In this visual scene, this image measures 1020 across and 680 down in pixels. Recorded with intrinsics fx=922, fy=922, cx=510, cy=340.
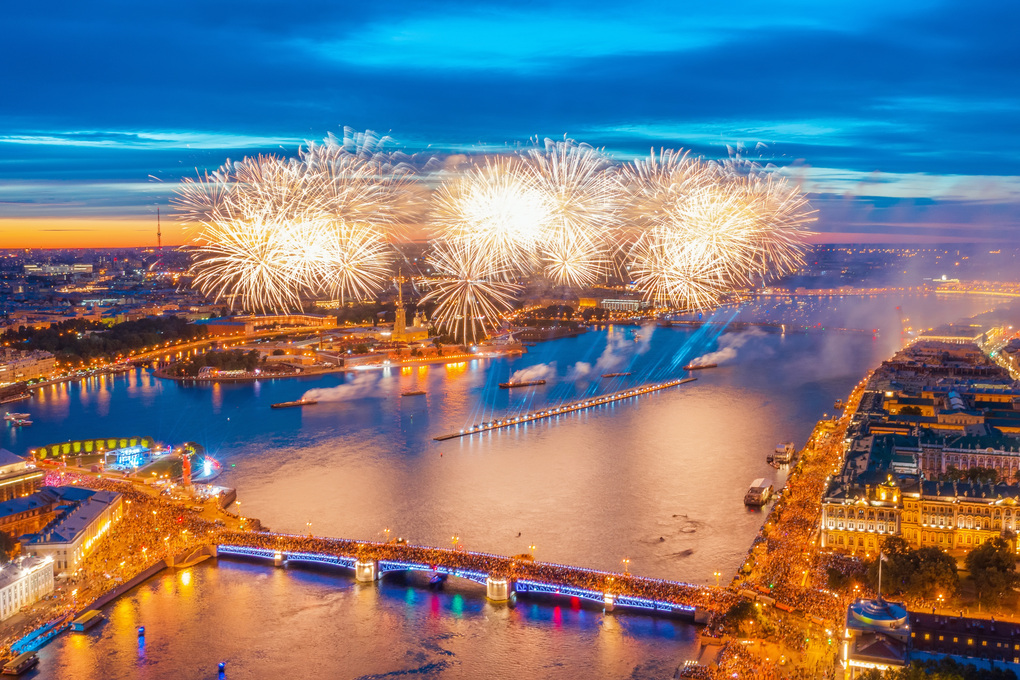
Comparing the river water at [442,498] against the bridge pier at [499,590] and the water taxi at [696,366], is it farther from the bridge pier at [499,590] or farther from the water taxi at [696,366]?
the water taxi at [696,366]

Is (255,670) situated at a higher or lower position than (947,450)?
lower

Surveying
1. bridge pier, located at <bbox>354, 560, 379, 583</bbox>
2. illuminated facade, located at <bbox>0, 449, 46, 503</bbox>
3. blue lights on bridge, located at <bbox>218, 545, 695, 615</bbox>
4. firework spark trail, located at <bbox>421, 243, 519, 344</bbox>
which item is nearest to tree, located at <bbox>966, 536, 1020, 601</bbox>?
blue lights on bridge, located at <bbox>218, 545, 695, 615</bbox>

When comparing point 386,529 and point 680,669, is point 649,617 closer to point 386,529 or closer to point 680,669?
point 680,669

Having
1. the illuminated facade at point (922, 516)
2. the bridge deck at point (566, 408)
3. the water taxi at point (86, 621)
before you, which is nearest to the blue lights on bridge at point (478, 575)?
the water taxi at point (86, 621)

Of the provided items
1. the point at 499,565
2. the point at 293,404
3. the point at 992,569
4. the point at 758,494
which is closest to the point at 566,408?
the point at 293,404

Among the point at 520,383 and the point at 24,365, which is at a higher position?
the point at 24,365

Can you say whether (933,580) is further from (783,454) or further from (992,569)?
(783,454)

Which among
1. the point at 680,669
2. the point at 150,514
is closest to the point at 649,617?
the point at 680,669
